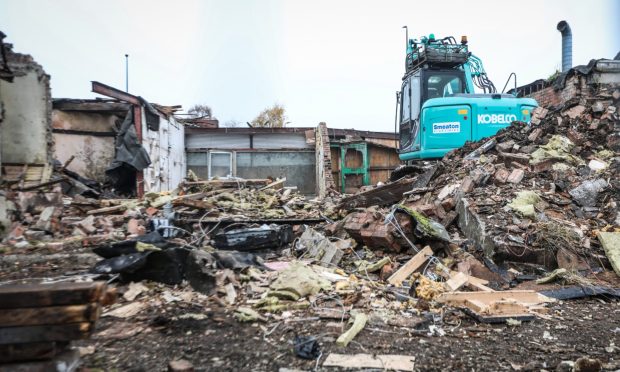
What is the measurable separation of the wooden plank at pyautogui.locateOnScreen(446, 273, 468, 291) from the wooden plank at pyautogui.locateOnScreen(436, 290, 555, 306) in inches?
13.6

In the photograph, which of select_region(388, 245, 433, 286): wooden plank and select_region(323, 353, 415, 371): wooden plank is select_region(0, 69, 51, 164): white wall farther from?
select_region(323, 353, 415, 371): wooden plank

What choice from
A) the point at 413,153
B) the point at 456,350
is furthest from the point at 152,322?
the point at 413,153

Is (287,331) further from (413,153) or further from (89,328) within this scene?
(413,153)

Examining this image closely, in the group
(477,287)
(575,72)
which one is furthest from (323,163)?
(477,287)

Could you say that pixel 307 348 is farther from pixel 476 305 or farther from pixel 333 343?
pixel 476 305

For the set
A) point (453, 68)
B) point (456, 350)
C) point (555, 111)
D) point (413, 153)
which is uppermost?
point (453, 68)

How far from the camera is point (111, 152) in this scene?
12.0m

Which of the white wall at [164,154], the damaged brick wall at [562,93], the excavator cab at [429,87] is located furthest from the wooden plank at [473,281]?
the white wall at [164,154]

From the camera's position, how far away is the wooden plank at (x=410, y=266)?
457 centimetres

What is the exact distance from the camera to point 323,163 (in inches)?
551

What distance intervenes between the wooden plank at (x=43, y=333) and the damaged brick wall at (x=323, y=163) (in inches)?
457

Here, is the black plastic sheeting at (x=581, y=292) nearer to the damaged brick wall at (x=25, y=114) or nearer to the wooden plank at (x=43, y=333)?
the wooden plank at (x=43, y=333)

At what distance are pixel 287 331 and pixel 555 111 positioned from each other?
Answer: 7.34m

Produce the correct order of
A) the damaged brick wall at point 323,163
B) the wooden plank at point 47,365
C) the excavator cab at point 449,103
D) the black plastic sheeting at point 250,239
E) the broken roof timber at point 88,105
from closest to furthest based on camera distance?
1. the wooden plank at point 47,365
2. the black plastic sheeting at point 250,239
3. the excavator cab at point 449,103
4. the broken roof timber at point 88,105
5. the damaged brick wall at point 323,163
